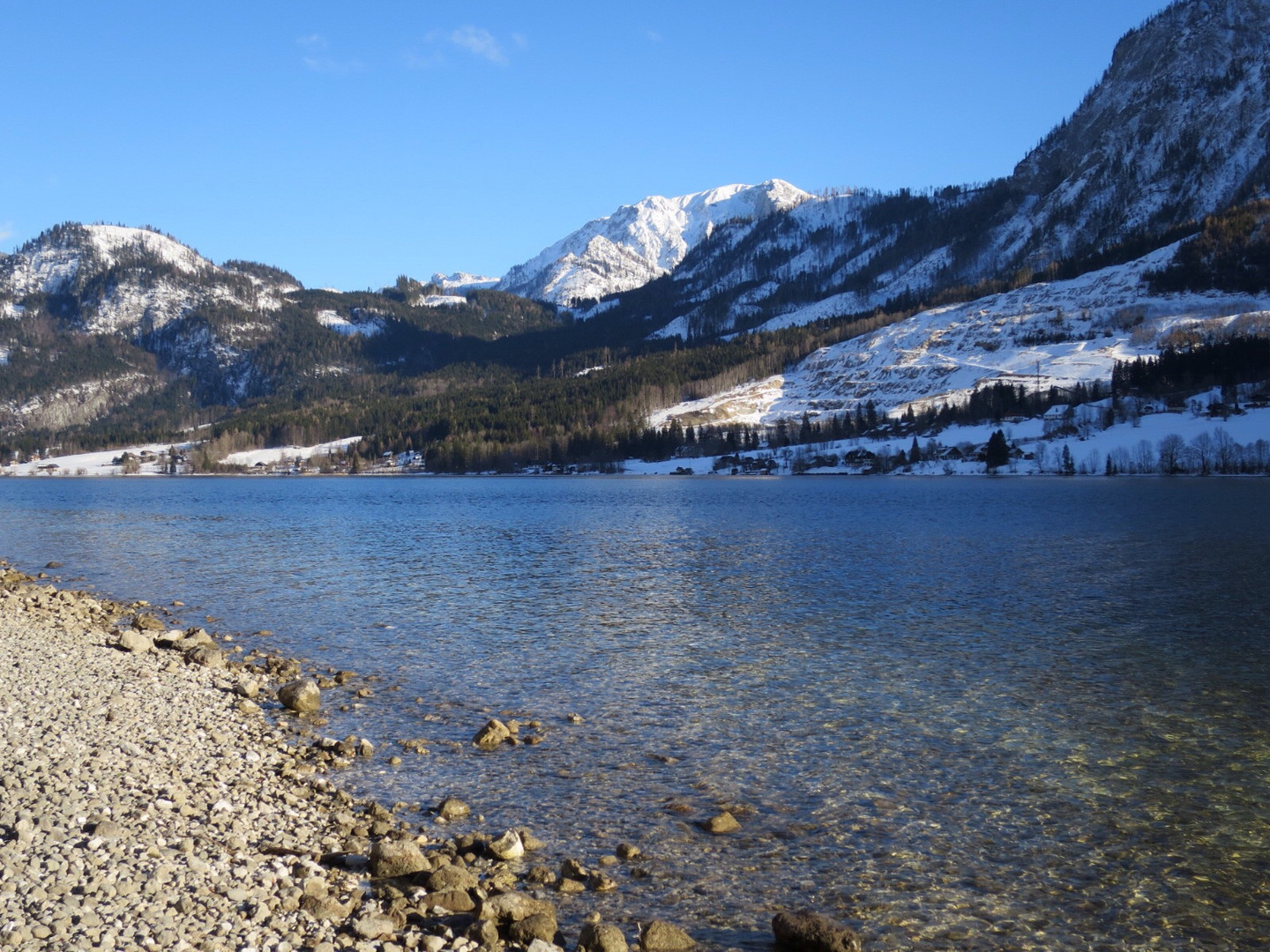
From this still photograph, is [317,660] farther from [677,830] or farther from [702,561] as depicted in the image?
[702,561]

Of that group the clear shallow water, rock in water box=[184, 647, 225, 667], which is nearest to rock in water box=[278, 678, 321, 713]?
the clear shallow water

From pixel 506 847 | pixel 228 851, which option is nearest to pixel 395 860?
pixel 506 847

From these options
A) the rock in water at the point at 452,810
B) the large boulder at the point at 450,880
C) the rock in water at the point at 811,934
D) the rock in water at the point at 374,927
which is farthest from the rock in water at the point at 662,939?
the rock in water at the point at 452,810

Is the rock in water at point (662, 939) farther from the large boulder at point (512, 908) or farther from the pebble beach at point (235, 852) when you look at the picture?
the large boulder at point (512, 908)

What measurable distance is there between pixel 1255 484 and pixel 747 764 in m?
143

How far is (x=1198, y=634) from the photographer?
3164cm

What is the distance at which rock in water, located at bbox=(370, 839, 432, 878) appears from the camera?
43.7 ft

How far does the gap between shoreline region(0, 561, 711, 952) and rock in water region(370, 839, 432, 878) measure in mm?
30

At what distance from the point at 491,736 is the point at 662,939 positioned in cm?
977

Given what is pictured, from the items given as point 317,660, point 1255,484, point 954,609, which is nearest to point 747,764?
point 317,660

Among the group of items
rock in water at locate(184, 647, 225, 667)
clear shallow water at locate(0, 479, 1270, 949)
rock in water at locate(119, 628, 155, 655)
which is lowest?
clear shallow water at locate(0, 479, 1270, 949)

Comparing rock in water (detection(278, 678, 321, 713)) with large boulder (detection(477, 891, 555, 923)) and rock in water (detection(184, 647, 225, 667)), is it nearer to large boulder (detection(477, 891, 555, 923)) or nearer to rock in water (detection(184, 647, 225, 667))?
→ rock in water (detection(184, 647, 225, 667))

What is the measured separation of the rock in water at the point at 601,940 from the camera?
37.4 feet

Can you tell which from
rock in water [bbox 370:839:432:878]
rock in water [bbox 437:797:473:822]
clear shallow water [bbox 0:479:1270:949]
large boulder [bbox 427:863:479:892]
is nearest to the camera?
large boulder [bbox 427:863:479:892]
